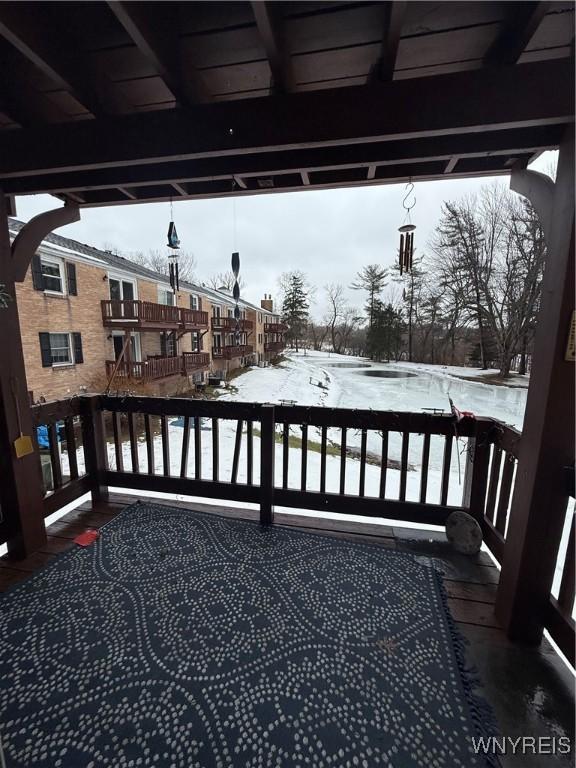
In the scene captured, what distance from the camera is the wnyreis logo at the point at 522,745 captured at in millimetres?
1072

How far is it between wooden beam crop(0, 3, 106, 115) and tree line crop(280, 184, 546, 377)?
9.44 meters

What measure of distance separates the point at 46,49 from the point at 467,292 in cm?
1494

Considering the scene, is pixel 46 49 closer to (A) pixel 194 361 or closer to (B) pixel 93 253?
(B) pixel 93 253

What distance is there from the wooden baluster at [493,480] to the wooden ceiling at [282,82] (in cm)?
167

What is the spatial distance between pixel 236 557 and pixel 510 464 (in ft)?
5.87

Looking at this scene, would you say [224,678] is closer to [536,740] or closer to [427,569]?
[536,740]

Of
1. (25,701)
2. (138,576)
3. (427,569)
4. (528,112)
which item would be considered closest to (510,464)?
(427,569)

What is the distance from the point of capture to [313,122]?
53.3 inches

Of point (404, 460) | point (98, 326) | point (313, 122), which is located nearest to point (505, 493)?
point (404, 460)

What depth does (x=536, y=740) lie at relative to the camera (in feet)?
3.62

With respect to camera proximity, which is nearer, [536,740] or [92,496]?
[536,740]

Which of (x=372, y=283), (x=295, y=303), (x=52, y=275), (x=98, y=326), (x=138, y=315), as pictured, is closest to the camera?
(x=52, y=275)

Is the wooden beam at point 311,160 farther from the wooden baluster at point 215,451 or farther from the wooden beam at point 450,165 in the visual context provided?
the wooden baluster at point 215,451

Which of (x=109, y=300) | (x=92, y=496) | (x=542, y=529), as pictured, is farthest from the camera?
(x=109, y=300)
